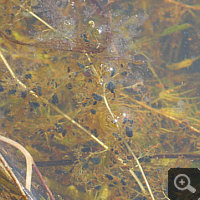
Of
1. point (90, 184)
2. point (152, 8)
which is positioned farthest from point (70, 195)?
point (152, 8)

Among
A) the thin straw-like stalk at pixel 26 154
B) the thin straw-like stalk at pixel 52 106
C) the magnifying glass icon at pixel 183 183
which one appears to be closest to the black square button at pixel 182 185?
the magnifying glass icon at pixel 183 183

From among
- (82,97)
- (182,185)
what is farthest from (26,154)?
(182,185)

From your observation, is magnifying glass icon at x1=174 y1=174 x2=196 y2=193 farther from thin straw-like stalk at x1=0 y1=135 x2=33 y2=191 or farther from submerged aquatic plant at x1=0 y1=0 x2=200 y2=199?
thin straw-like stalk at x1=0 y1=135 x2=33 y2=191

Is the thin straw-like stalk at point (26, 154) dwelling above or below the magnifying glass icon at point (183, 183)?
above

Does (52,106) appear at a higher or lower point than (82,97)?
lower

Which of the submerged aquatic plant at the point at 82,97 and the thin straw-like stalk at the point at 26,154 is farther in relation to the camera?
the submerged aquatic plant at the point at 82,97

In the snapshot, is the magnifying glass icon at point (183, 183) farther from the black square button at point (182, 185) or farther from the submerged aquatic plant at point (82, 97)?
the submerged aquatic plant at point (82, 97)

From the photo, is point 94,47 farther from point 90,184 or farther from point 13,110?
point 90,184

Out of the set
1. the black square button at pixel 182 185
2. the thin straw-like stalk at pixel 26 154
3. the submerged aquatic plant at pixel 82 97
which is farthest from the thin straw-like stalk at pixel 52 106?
the black square button at pixel 182 185

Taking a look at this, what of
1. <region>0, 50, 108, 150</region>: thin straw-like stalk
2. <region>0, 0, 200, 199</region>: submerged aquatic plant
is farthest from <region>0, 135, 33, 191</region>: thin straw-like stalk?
<region>0, 50, 108, 150</region>: thin straw-like stalk

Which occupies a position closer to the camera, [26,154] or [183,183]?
[26,154]

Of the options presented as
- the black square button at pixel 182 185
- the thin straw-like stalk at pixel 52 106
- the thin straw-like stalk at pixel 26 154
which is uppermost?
the thin straw-like stalk at pixel 52 106

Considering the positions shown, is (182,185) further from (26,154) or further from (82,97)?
(26,154)

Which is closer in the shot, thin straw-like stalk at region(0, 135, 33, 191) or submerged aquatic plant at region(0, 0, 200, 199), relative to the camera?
thin straw-like stalk at region(0, 135, 33, 191)
